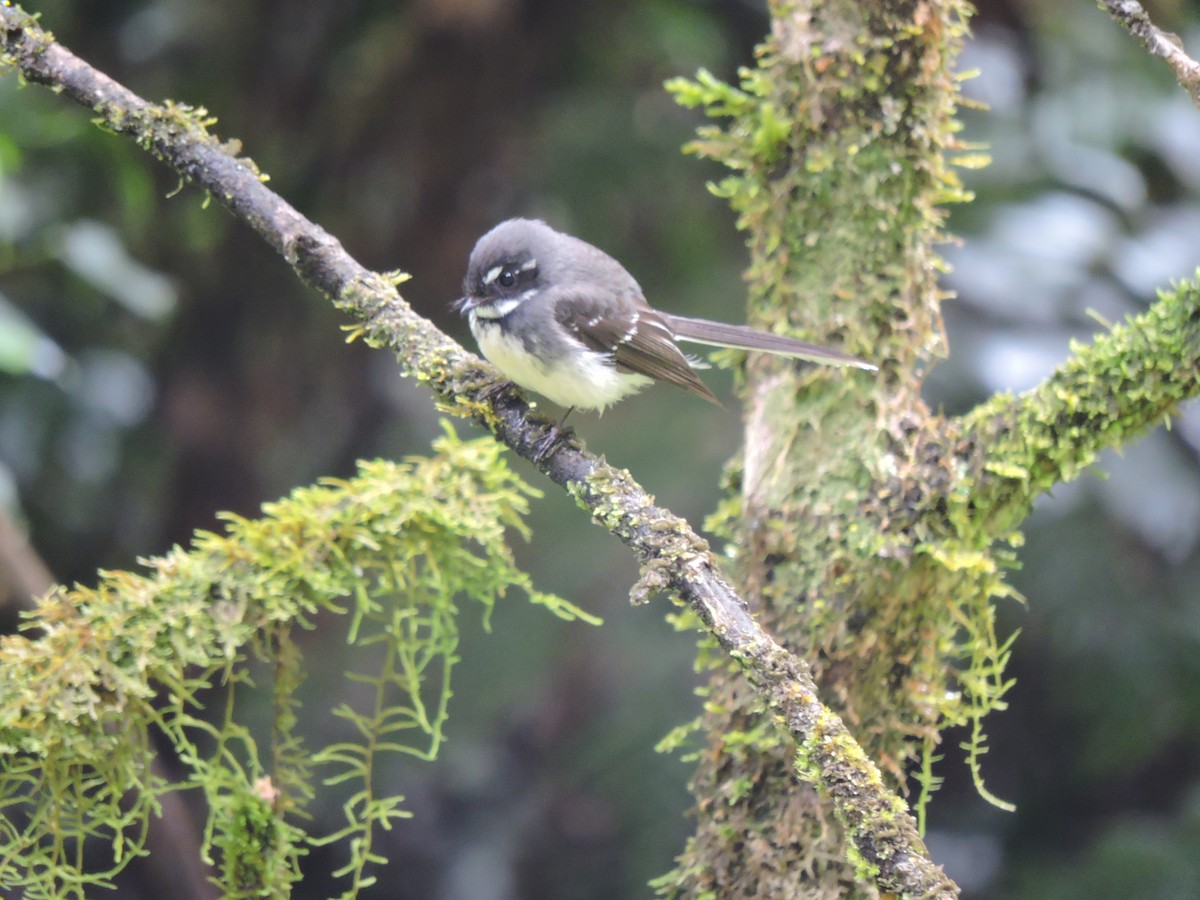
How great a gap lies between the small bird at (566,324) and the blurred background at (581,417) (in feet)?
2.75

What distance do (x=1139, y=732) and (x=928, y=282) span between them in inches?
75.4

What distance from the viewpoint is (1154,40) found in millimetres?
1897

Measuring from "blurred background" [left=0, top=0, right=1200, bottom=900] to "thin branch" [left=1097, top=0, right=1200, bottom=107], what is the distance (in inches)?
53.2

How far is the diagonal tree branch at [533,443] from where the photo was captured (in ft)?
5.27

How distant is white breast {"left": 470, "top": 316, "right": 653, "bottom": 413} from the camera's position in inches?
104

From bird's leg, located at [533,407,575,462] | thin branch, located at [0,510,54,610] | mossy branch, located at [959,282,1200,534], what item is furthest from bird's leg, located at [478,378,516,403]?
thin branch, located at [0,510,54,610]

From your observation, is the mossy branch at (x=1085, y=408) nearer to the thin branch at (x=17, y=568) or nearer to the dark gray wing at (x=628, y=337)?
the dark gray wing at (x=628, y=337)

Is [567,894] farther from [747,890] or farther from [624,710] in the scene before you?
[747,890]

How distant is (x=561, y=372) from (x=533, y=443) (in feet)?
1.54

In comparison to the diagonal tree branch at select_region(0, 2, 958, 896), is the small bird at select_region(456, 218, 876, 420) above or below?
above

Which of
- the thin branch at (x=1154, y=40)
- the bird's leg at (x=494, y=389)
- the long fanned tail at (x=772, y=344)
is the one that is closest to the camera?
the thin branch at (x=1154, y=40)

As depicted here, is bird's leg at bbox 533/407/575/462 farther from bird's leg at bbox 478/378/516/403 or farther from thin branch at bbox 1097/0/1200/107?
thin branch at bbox 1097/0/1200/107

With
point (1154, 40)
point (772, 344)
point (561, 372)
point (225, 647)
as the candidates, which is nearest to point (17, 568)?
point (225, 647)

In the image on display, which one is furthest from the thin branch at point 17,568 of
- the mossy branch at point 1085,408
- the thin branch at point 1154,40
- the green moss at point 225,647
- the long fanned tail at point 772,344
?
the thin branch at point 1154,40
